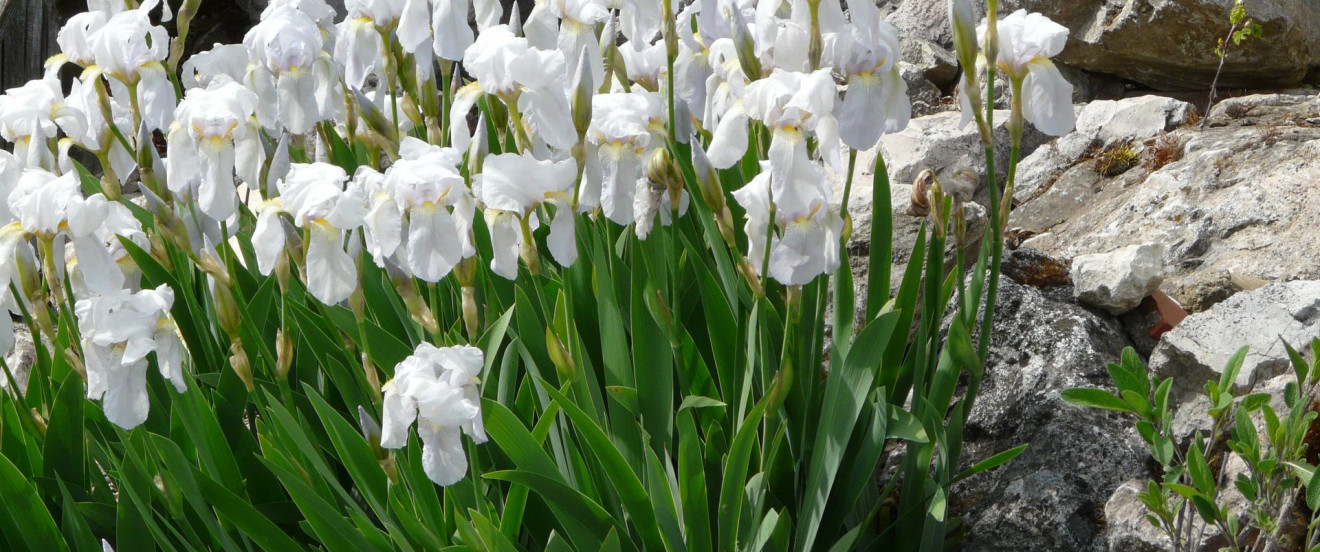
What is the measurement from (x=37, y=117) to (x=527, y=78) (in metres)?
1.05

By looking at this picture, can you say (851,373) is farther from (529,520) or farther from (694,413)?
(529,520)

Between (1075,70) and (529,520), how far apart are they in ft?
14.8

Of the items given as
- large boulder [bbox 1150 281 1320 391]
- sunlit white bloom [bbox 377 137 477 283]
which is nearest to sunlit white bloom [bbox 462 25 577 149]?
sunlit white bloom [bbox 377 137 477 283]

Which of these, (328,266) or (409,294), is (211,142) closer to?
(328,266)

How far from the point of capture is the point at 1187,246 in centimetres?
287

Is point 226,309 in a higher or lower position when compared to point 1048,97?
lower

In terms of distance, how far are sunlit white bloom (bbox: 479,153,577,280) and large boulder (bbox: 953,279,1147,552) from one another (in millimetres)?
1027

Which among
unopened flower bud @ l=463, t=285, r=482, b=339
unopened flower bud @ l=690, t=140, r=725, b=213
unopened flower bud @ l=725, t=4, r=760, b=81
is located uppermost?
unopened flower bud @ l=725, t=4, r=760, b=81

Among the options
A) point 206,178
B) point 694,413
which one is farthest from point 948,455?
Result: point 206,178

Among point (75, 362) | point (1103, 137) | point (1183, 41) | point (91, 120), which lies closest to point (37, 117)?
point (91, 120)

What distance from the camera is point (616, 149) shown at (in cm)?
163

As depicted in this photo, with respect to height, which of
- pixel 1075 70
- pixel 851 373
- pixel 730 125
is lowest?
pixel 1075 70

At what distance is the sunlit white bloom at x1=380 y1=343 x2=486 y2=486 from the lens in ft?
→ 4.11

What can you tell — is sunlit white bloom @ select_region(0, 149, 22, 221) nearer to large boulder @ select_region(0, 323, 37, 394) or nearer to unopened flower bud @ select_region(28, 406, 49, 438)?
unopened flower bud @ select_region(28, 406, 49, 438)
